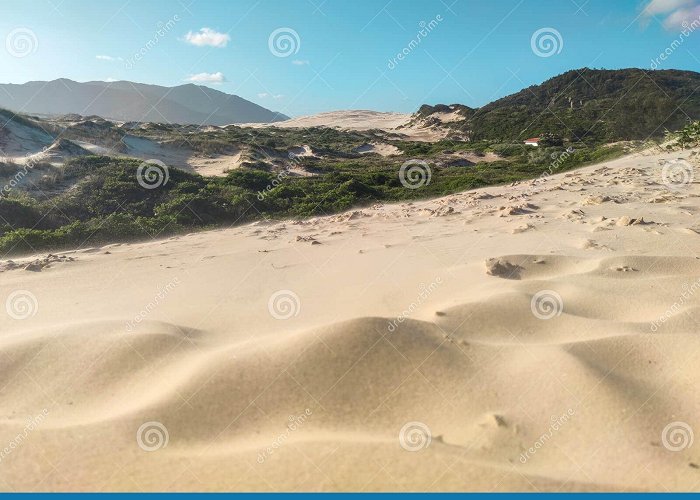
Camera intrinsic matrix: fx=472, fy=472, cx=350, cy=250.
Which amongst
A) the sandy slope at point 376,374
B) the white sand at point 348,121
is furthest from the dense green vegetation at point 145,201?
the white sand at point 348,121

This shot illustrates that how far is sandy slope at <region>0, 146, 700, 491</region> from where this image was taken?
2977 mm

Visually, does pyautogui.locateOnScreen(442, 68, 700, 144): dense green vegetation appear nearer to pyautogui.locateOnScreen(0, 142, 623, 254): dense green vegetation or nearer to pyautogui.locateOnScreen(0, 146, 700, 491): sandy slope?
pyautogui.locateOnScreen(0, 142, 623, 254): dense green vegetation

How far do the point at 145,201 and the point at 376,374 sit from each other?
507 inches

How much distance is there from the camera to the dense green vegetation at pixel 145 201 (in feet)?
38.3

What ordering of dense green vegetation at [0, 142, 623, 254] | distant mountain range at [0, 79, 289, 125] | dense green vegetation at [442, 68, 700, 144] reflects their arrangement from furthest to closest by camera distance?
distant mountain range at [0, 79, 289, 125] → dense green vegetation at [442, 68, 700, 144] → dense green vegetation at [0, 142, 623, 254]

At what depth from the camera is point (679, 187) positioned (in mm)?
11797

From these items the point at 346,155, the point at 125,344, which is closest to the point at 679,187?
the point at 125,344

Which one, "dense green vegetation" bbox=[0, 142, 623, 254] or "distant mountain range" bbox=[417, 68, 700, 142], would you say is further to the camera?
"distant mountain range" bbox=[417, 68, 700, 142]

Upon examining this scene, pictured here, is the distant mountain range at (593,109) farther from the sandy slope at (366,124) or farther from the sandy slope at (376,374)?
the sandy slope at (376,374)

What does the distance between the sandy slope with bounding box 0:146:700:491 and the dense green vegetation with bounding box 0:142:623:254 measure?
4.31 meters

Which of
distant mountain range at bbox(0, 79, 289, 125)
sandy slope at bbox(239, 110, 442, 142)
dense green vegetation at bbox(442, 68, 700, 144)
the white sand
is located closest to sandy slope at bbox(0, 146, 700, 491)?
dense green vegetation at bbox(442, 68, 700, 144)

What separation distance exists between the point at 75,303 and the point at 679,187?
A: 43.9ft

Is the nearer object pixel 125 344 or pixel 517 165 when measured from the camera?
pixel 125 344

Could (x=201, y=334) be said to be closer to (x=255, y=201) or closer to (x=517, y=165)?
(x=255, y=201)
